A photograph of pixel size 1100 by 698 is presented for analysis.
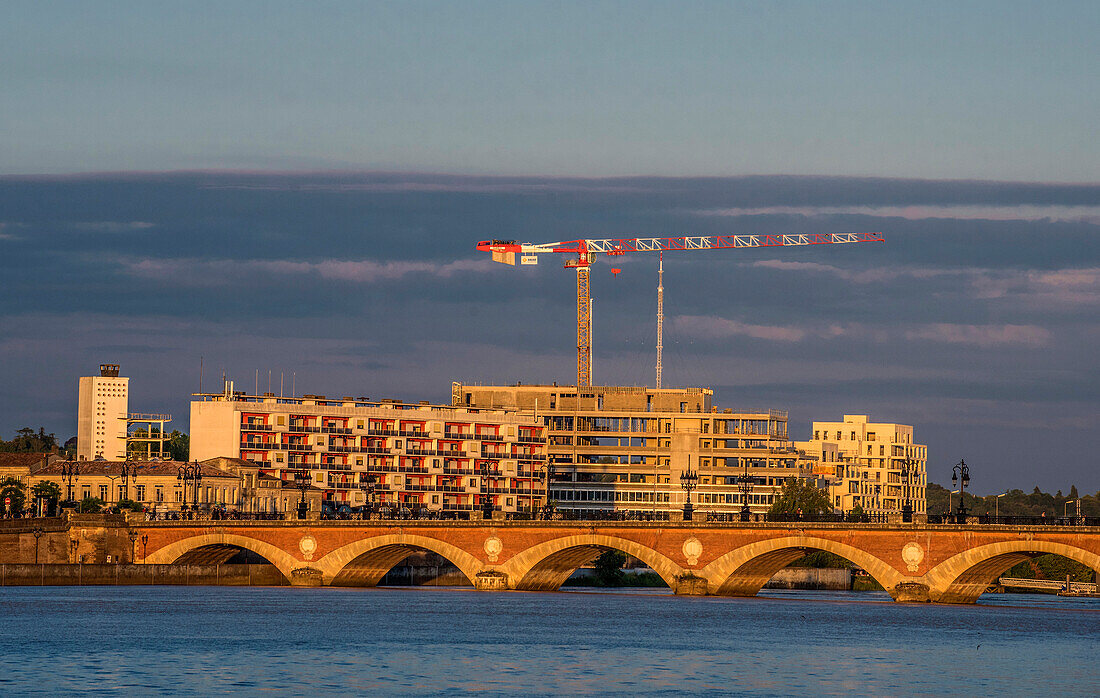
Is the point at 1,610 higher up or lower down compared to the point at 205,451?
lower down

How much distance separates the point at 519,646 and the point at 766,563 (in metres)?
37.6

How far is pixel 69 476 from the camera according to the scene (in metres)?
153

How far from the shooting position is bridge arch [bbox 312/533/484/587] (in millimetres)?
120125

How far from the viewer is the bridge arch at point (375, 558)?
12012 centimetres

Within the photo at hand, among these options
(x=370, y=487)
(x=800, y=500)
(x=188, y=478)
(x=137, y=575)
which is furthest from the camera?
(x=370, y=487)

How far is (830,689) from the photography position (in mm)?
67438

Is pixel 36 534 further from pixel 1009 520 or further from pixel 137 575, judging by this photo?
pixel 1009 520

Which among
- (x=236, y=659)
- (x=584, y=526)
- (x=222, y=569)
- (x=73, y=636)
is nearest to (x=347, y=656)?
(x=236, y=659)

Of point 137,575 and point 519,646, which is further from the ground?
point 137,575

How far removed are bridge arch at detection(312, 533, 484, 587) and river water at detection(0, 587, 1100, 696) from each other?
9.62 ft

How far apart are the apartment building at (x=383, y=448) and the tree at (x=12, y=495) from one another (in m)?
18.1

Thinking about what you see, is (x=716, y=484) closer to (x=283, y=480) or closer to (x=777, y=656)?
(x=283, y=480)

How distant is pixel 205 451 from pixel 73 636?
309 feet

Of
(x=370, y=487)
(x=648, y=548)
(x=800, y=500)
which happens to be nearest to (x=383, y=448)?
(x=370, y=487)
